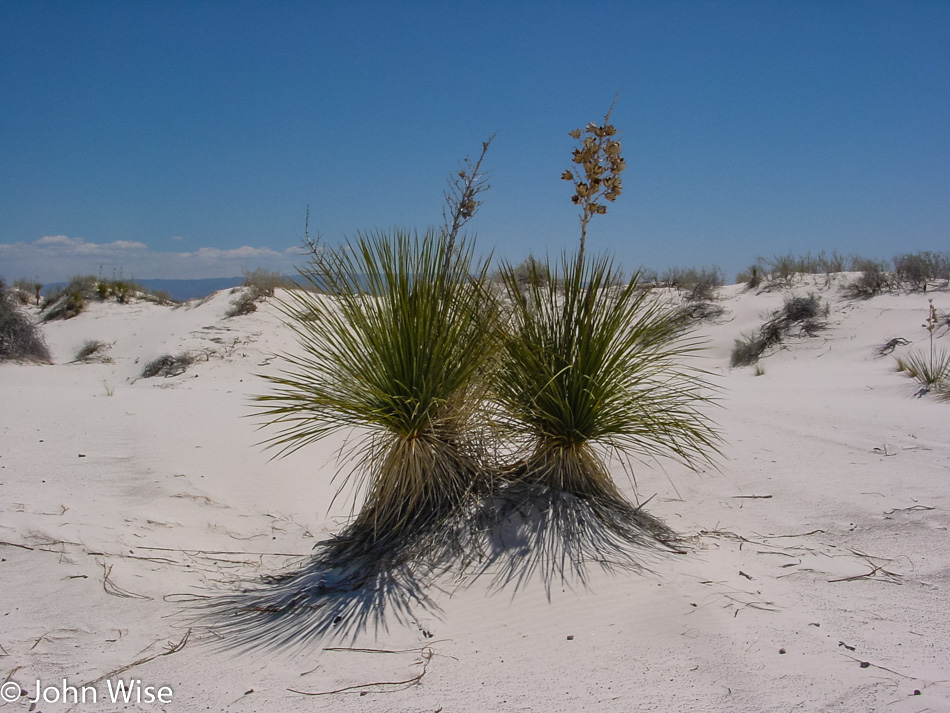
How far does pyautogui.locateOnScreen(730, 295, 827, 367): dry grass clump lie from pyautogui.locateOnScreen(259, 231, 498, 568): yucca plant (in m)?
9.91

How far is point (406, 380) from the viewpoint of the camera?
3.06m

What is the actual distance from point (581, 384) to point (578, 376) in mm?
45

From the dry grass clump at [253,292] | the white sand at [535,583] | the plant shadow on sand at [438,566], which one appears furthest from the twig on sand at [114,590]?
the dry grass clump at [253,292]

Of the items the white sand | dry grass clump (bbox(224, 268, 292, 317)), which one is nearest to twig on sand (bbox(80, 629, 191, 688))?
the white sand

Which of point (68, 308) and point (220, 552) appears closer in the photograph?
point (220, 552)

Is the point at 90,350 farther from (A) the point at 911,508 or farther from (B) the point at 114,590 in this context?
(A) the point at 911,508

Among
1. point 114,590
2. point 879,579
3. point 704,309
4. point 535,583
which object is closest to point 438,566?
point 535,583

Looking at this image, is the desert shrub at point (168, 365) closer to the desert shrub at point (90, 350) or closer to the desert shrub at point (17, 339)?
the desert shrub at point (90, 350)

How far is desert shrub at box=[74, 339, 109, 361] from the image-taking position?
12.7 m

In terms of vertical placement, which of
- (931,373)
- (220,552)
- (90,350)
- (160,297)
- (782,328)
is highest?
(160,297)

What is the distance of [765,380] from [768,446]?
459 cm

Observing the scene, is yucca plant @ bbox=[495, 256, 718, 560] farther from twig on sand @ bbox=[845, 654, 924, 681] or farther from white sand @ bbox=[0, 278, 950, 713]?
twig on sand @ bbox=[845, 654, 924, 681]

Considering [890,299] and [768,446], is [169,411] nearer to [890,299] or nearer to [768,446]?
[768,446]

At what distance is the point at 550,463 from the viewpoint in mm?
3314
